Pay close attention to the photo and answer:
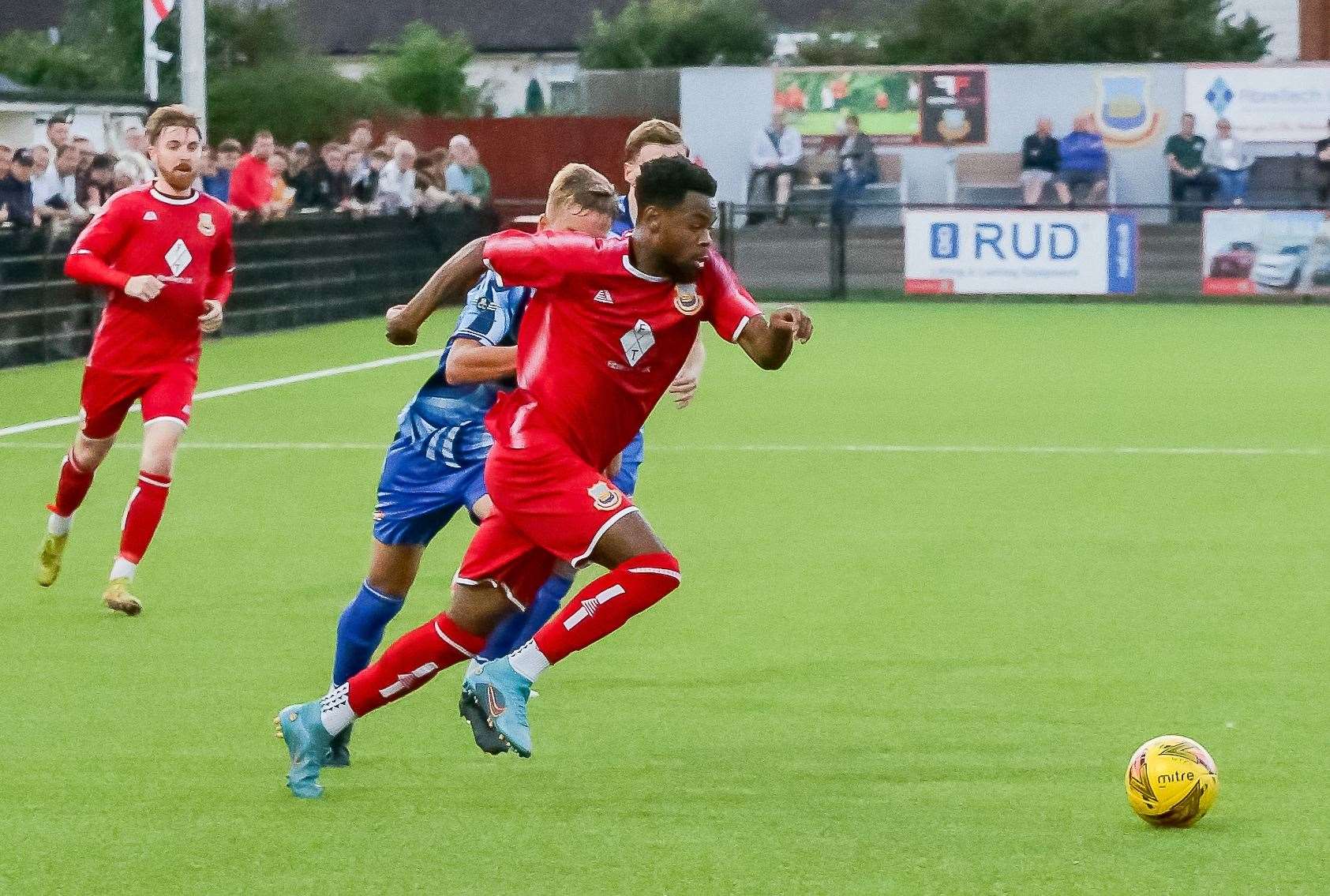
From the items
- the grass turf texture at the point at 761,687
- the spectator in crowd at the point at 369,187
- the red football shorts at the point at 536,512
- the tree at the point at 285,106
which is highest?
the tree at the point at 285,106

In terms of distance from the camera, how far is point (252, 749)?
6719 millimetres

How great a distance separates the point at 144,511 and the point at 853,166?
2578 cm

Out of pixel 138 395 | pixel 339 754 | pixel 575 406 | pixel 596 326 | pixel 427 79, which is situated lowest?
pixel 339 754

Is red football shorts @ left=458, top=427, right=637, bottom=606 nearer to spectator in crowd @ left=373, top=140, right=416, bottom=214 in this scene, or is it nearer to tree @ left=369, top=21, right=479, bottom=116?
spectator in crowd @ left=373, top=140, right=416, bottom=214

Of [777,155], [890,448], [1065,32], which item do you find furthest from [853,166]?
[890,448]

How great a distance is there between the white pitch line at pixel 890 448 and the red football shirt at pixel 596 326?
324 inches

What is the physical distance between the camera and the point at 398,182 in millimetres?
26406

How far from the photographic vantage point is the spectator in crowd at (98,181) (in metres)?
20.3

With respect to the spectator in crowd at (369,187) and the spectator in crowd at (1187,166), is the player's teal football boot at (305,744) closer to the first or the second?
the spectator in crowd at (369,187)

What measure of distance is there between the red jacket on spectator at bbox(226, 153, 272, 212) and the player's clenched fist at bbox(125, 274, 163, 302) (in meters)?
13.7

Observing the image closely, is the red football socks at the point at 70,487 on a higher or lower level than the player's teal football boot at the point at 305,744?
higher

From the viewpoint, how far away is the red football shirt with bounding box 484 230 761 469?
5.77m

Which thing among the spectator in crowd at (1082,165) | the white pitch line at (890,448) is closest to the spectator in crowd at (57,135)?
the white pitch line at (890,448)

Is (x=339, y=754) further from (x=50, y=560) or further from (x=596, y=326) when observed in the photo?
(x=50, y=560)
